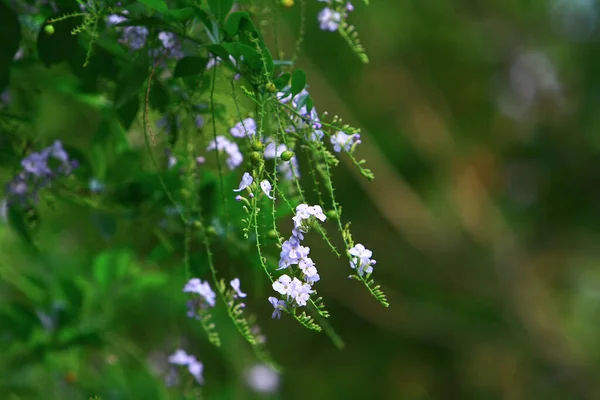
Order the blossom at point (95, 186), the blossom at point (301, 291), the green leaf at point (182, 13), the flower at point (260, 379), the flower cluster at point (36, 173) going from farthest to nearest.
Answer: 1. the flower at point (260, 379)
2. the blossom at point (95, 186)
3. the flower cluster at point (36, 173)
4. the green leaf at point (182, 13)
5. the blossom at point (301, 291)

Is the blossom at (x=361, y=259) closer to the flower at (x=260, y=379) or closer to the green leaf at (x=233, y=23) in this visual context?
the green leaf at (x=233, y=23)

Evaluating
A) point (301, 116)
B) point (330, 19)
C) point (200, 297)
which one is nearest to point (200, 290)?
point (200, 297)

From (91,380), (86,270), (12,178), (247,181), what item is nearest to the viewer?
(247,181)

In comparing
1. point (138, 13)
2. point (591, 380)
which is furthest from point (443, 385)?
point (138, 13)

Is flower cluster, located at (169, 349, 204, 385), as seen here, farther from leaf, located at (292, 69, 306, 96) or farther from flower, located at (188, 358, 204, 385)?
leaf, located at (292, 69, 306, 96)

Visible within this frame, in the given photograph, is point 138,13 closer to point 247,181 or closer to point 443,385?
point 247,181

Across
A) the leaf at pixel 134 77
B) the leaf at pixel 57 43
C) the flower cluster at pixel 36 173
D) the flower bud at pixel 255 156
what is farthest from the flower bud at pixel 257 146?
the flower cluster at pixel 36 173
